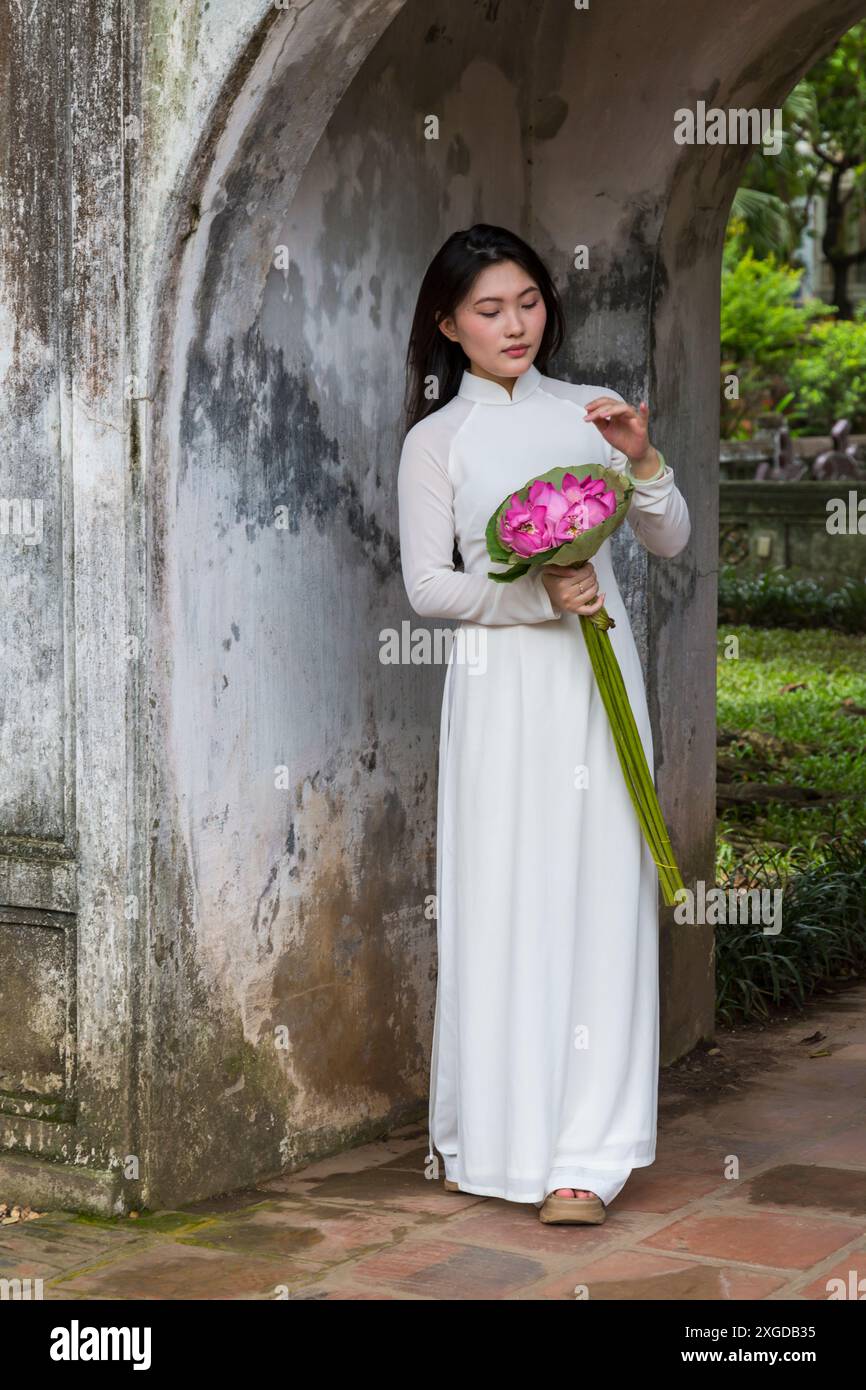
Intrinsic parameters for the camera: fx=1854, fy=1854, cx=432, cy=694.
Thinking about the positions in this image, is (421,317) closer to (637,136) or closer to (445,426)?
(445,426)

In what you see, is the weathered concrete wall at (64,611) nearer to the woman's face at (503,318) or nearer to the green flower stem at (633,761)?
the woman's face at (503,318)

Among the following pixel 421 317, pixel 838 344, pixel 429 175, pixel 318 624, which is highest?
pixel 838 344

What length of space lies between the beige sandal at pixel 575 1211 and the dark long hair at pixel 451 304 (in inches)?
66.0

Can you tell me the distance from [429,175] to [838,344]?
62.5 ft

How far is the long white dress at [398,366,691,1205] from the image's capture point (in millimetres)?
3811

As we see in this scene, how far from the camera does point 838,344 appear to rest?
74.2 ft

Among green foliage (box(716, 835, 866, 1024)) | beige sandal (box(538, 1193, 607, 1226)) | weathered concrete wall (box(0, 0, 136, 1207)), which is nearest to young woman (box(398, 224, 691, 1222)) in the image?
beige sandal (box(538, 1193, 607, 1226))

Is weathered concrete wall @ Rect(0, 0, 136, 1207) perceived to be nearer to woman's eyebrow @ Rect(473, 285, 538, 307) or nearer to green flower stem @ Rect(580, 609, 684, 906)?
woman's eyebrow @ Rect(473, 285, 538, 307)

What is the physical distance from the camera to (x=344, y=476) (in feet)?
14.1

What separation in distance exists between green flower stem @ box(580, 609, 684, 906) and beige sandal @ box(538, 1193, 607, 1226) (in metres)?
0.63

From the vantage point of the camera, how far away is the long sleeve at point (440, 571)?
378 cm

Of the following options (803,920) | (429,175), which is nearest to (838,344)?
(803,920)

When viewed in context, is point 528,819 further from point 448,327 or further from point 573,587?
point 448,327

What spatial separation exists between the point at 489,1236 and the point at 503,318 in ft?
6.16
